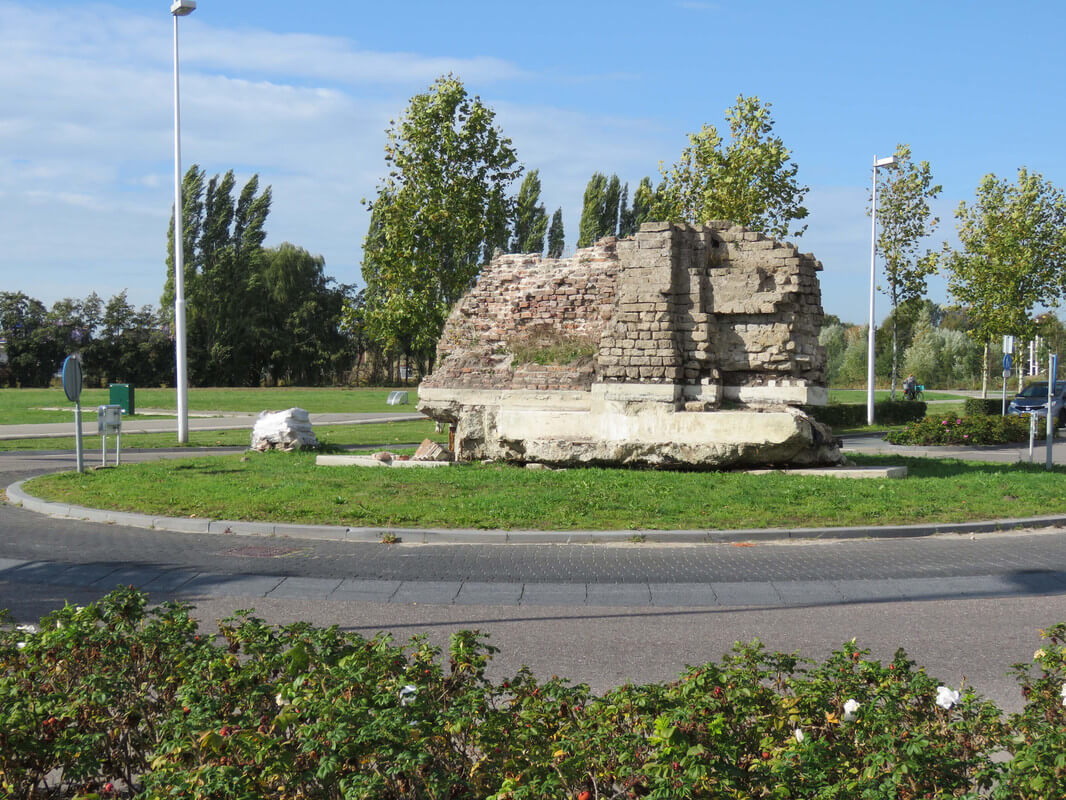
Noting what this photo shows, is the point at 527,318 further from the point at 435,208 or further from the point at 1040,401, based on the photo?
the point at 1040,401

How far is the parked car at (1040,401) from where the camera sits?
2912cm

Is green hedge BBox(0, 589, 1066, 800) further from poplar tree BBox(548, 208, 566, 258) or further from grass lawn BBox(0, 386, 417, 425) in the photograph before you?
poplar tree BBox(548, 208, 566, 258)

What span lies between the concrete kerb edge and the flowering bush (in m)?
12.6

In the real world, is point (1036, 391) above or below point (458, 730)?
above

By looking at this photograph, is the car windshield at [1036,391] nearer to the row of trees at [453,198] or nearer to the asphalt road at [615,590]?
the row of trees at [453,198]

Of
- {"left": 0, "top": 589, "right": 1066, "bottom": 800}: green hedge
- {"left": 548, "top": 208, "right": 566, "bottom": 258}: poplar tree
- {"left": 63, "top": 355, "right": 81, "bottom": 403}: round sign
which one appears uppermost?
{"left": 548, "top": 208, "right": 566, "bottom": 258}: poplar tree

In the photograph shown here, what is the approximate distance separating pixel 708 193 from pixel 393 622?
79.4 ft

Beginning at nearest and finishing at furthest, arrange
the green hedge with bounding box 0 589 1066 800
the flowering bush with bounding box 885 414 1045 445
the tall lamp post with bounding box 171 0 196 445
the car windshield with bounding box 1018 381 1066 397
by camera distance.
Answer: the green hedge with bounding box 0 589 1066 800 < the tall lamp post with bounding box 171 0 196 445 < the flowering bush with bounding box 885 414 1045 445 < the car windshield with bounding box 1018 381 1066 397

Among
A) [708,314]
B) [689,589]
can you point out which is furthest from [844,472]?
[689,589]

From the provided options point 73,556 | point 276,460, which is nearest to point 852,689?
point 73,556

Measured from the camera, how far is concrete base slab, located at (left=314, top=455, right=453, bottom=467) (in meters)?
15.2

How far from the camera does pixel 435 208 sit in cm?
2620

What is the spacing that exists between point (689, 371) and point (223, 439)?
42.2 feet

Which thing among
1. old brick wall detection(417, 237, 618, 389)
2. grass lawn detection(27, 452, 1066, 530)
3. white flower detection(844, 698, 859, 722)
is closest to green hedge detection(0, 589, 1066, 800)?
white flower detection(844, 698, 859, 722)
